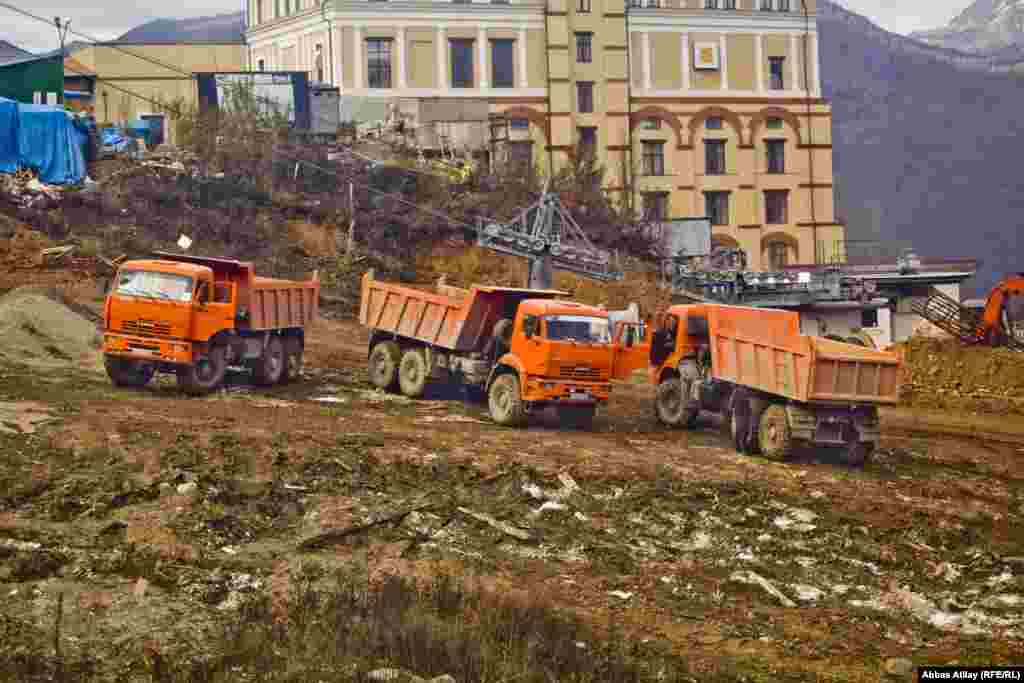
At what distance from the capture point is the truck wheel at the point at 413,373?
28.2 meters

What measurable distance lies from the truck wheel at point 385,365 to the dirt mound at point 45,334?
19.6 feet

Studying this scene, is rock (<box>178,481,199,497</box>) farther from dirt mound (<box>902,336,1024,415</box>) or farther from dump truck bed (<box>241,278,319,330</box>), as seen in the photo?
dirt mound (<box>902,336,1024,415</box>)

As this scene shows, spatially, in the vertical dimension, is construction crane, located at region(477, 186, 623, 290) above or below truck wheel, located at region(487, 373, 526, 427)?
above

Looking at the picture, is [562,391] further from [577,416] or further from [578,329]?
[577,416]

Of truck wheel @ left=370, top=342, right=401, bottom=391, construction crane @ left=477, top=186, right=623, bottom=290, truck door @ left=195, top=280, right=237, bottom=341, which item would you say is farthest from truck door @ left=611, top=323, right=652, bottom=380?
construction crane @ left=477, top=186, right=623, bottom=290

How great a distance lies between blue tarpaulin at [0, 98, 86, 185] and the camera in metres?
46.6

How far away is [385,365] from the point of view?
29.2 meters

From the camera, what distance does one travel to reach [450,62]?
225 ft

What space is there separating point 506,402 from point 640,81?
161 ft

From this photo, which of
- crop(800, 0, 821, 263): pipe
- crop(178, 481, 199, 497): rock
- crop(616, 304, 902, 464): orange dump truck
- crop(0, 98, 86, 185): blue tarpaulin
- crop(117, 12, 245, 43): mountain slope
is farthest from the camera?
crop(117, 12, 245, 43): mountain slope

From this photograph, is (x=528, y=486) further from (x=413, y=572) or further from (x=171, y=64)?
(x=171, y=64)

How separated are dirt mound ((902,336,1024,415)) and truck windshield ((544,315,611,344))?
13.7 m

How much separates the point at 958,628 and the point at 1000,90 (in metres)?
148

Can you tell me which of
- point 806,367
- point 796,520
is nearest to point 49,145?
point 806,367
